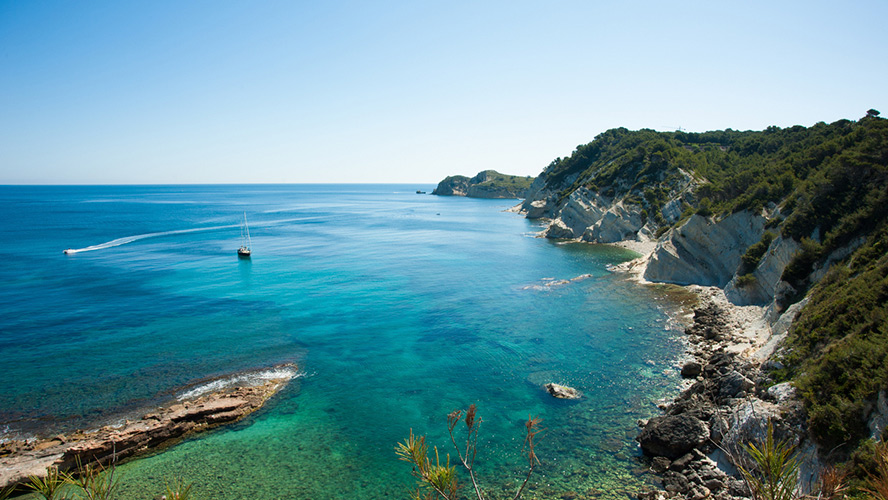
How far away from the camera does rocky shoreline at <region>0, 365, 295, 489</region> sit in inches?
696

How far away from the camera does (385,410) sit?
2230 centimetres

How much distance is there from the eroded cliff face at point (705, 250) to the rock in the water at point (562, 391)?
82.7ft

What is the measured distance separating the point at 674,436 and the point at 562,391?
6238 millimetres

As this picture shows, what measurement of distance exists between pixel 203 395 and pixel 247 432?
15.4ft

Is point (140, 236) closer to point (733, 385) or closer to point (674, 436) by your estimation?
point (674, 436)

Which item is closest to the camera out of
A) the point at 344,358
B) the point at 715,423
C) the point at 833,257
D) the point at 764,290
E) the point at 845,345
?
the point at 845,345

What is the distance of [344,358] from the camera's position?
28.5 meters

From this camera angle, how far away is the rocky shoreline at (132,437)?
17672 mm

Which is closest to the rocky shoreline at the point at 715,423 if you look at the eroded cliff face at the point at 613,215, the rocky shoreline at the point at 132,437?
the rocky shoreline at the point at 132,437

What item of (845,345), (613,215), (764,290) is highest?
(613,215)

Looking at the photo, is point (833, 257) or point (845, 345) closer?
point (845, 345)

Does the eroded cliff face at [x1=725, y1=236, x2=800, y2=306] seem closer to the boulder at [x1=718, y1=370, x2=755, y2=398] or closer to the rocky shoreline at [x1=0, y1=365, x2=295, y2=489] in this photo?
the boulder at [x1=718, y1=370, x2=755, y2=398]

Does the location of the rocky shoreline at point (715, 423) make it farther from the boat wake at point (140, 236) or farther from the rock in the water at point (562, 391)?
the boat wake at point (140, 236)

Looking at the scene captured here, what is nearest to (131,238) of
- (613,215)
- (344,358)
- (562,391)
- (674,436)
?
(344,358)
